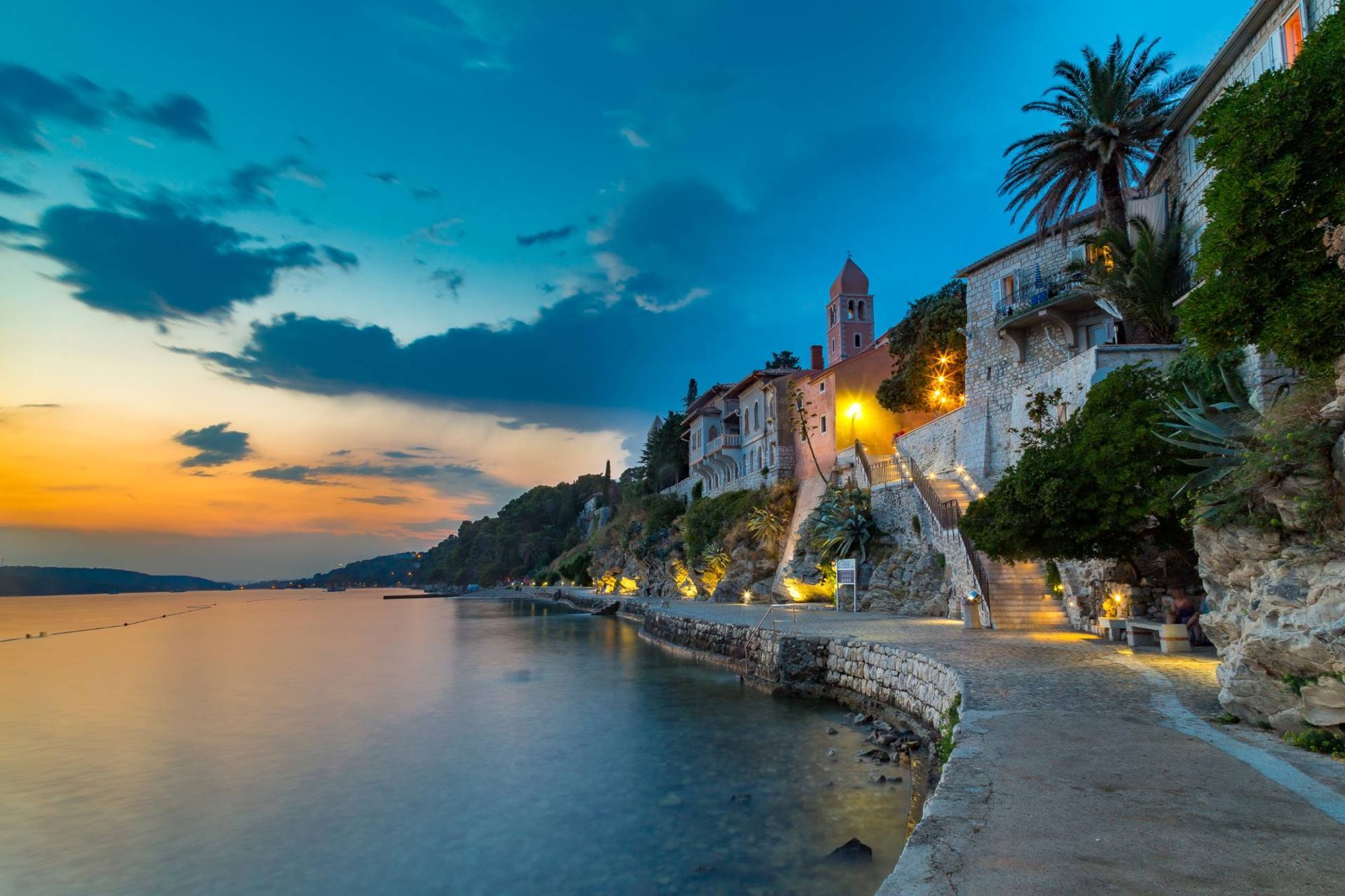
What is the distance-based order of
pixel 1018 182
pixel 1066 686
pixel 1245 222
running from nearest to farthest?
1. pixel 1245 222
2. pixel 1066 686
3. pixel 1018 182

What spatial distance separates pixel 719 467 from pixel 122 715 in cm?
3751

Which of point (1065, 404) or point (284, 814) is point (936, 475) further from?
point (284, 814)

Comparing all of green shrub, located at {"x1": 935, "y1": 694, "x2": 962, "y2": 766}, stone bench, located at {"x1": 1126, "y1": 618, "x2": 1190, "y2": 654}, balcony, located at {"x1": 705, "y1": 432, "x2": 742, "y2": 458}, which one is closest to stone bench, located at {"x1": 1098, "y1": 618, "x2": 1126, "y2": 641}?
stone bench, located at {"x1": 1126, "y1": 618, "x2": 1190, "y2": 654}

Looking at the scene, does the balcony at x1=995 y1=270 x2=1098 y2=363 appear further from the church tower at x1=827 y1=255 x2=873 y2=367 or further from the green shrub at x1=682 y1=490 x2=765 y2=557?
the church tower at x1=827 y1=255 x2=873 y2=367

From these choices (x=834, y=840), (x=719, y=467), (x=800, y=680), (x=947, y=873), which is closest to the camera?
(x=947, y=873)

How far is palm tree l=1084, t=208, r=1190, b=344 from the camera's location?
1906cm

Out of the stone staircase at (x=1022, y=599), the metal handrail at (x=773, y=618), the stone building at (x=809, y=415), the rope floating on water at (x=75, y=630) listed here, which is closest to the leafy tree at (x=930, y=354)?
the stone building at (x=809, y=415)

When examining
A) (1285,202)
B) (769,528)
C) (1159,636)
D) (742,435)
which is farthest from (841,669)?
(742,435)

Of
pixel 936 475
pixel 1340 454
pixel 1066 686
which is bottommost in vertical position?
pixel 1066 686

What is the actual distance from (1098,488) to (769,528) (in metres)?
25.9

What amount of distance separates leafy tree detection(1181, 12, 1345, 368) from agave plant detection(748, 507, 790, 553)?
3098cm

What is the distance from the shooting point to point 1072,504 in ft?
43.4

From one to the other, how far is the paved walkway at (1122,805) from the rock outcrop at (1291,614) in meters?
0.38

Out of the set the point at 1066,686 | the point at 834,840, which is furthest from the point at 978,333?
the point at 834,840
